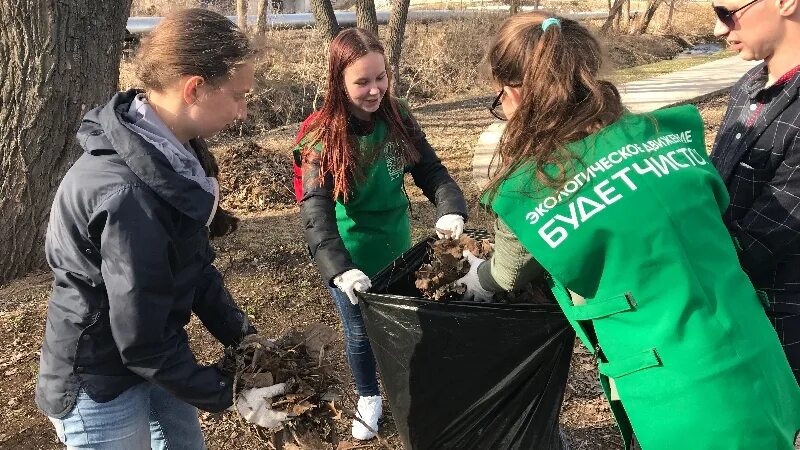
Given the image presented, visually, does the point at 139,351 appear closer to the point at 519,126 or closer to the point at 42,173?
the point at 519,126

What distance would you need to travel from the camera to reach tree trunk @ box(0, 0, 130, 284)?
351cm

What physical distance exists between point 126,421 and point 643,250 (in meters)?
1.26

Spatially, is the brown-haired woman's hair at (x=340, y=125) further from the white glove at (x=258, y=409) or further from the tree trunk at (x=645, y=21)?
the tree trunk at (x=645, y=21)

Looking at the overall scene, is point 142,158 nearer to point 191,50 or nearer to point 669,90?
point 191,50

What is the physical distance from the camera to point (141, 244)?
4.32 ft

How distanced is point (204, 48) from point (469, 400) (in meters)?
1.24

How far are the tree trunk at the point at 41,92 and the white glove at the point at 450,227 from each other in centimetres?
249

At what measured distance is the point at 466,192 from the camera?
5.40 meters

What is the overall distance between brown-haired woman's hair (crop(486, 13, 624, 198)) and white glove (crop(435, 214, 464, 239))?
0.70 metres

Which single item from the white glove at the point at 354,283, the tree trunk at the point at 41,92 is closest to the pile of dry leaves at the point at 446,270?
the white glove at the point at 354,283

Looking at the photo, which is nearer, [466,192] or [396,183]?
[396,183]

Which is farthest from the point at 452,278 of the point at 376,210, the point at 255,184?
the point at 255,184

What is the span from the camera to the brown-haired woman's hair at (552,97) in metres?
1.44

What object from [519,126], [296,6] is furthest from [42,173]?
[296,6]
